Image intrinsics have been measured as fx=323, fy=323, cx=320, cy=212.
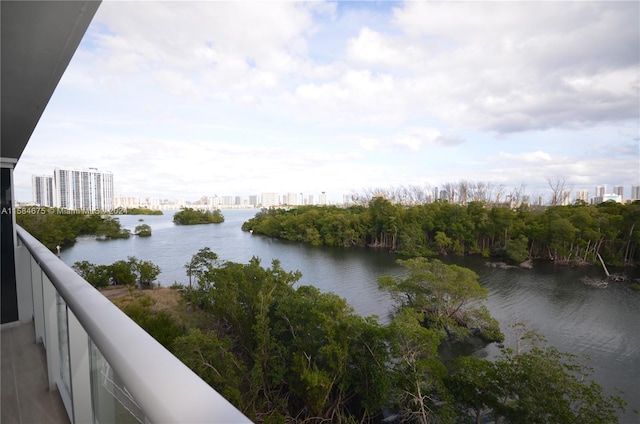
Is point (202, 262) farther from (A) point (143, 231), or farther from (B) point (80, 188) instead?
(A) point (143, 231)

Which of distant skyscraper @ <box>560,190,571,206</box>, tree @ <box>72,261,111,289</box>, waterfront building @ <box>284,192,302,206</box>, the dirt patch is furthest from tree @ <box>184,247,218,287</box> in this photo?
waterfront building @ <box>284,192,302,206</box>

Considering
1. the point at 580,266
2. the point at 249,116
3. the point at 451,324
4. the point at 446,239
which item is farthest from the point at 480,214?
the point at 249,116

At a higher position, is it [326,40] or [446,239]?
[326,40]

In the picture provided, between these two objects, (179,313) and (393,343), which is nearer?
(393,343)

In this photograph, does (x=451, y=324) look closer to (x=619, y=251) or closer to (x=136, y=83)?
(x=136, y=83)

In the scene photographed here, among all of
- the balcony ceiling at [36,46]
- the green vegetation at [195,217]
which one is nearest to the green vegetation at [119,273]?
the balcony ceiling at [36,46]

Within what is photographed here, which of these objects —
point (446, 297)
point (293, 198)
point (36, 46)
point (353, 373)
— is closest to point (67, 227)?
point (353, 373)
